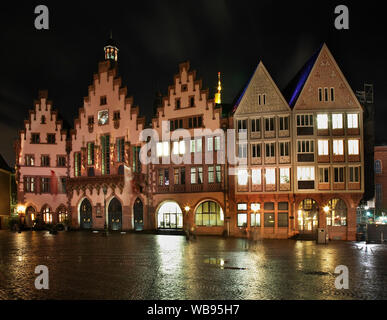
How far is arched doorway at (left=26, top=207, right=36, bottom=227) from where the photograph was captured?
61.3 m

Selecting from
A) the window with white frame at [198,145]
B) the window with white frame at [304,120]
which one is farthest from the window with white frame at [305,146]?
the window with white frame at [198,145]

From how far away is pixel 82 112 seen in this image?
6050cm

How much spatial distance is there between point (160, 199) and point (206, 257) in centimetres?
2707

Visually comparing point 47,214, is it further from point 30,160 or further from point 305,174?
point 305,174

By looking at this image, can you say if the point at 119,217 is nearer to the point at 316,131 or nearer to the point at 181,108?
the point at 181,108

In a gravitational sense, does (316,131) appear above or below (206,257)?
above

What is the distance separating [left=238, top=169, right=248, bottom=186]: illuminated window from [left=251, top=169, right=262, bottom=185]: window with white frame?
79 centimetres

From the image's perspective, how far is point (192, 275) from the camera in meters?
18.6

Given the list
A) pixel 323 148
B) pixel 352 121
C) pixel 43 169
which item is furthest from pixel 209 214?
pixel 43 169

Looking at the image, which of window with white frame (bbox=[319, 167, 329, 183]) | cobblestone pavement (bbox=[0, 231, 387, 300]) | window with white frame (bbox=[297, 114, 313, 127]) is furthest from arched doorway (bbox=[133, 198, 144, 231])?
cobblestone pavement (bbox=[0, 231, 387, 300])

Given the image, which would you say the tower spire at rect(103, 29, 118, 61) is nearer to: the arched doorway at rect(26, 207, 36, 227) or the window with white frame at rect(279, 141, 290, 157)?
the arched doorway at rect(26, 207, 36, 227)

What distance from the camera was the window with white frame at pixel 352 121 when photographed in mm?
44219

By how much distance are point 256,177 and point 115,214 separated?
21462 mm
